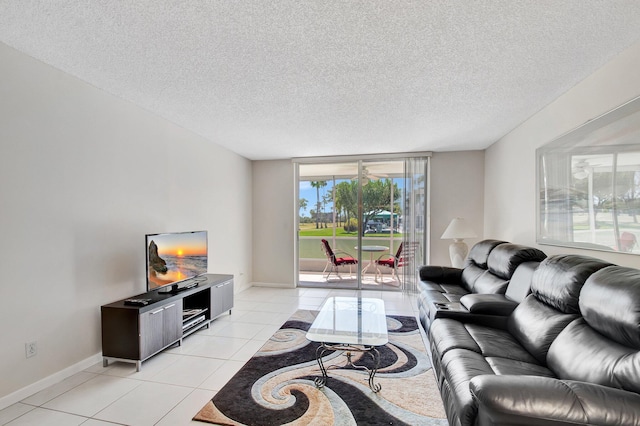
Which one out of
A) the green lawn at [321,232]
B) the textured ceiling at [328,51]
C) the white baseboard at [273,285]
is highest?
the textured ceiling at [328,51]

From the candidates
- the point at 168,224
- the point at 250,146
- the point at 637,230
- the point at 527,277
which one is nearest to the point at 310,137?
the point at 250,146

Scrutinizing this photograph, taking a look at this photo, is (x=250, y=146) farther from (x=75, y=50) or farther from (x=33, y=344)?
(x=33, y=344)

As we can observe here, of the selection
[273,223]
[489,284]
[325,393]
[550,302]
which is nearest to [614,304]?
[550,302]

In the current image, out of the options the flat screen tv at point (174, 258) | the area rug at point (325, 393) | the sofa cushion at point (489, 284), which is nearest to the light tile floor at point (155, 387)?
the area rug at point (325, 393)

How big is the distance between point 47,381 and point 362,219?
460 centimetres

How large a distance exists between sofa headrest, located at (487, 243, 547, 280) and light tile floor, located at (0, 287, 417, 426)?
2.61 meters

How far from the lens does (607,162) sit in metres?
2.15

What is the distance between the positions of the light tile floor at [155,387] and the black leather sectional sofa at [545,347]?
1762 millimetres

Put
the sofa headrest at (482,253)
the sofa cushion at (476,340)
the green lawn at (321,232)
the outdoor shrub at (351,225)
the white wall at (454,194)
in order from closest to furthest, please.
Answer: the sofa cushion at (476,340) → the sofa headrest at (482,253) → the white wall at (454,194) → the outdoor shrub at (351,225) → the green lawn at (321,232)

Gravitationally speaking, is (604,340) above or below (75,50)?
below

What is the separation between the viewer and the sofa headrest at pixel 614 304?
138 cm

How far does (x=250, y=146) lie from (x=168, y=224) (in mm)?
1865

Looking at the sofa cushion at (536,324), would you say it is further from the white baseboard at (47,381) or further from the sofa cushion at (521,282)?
the white baseboard at (47,381)

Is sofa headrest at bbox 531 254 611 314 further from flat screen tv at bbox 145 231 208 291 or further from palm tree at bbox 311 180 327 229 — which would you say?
palm tree at bbox 311 180 327 229
